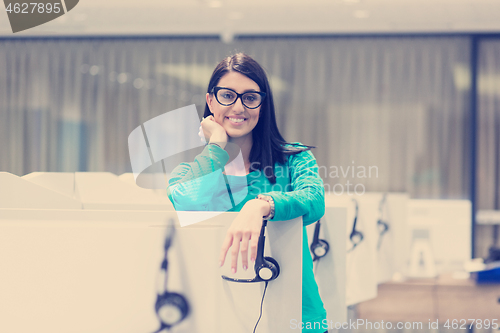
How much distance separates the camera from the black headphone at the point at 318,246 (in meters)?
1.29

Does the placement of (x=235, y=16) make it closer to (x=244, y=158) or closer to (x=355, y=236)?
(x=355, y=236)

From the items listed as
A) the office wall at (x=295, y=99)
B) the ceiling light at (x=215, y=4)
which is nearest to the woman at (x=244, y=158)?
the ceiling light at (x=215, y=4)

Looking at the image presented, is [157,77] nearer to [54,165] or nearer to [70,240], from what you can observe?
[54,165]

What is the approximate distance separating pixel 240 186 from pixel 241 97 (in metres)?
0.19

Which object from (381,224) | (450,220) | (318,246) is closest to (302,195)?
(318,246)

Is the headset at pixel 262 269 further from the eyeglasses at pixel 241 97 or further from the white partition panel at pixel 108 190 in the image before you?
the white partition panel at pixel 108 190

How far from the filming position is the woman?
890 millimetres

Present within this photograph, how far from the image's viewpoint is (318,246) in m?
1.29

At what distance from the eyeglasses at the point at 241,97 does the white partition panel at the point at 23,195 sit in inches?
20.7

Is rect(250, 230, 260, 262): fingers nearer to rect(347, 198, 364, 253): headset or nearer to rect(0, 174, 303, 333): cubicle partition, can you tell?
rect(0, 174, 303, 333): cubicle partition

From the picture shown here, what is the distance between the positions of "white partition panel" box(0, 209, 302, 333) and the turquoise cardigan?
0.64ft

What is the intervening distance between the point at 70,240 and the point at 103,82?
4156 mm

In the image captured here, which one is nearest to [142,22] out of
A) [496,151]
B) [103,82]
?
[103,82]

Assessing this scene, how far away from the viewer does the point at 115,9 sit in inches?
151
